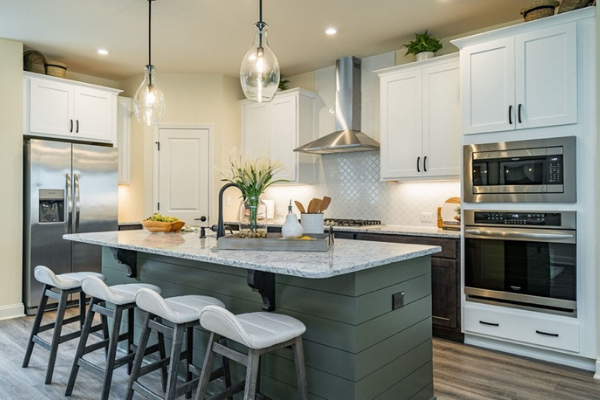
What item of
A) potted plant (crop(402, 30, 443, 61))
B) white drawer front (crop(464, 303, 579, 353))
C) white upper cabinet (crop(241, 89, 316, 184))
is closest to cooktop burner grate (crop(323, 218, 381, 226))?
white upper cabinet (crop(241, 89, 316, 184))

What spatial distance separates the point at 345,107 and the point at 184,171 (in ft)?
7.31

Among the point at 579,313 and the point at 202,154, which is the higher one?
the point at 202,154

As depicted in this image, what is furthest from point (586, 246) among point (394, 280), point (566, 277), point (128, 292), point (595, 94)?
point (128, 292)

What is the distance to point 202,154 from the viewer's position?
5613 mm

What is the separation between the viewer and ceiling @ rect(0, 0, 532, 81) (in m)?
3.62

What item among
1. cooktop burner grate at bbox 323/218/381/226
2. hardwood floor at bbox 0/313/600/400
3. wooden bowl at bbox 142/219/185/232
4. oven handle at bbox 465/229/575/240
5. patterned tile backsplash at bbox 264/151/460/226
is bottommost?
hardwood floor at bbox 0/313/600/400

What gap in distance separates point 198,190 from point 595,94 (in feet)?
14.1

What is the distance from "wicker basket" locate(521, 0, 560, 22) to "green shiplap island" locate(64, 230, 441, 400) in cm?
212

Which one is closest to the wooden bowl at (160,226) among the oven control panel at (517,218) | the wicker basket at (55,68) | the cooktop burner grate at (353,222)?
the cooktop burner grate at (353,222)

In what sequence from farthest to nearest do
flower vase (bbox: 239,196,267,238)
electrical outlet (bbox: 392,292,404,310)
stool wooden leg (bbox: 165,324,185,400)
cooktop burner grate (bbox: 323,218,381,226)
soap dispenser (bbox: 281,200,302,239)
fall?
cooktop burner grate (bbox: 323,218,381,226)
flower vase (bbox: 239,196,267,238)
soap dispenser (bbox: 281,200,302,239)
electrical outlet (bbox: 392,292,404,310)
stool wooden leg (bbox: 165,324,185,400)

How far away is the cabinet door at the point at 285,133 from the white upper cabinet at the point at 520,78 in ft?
6.94

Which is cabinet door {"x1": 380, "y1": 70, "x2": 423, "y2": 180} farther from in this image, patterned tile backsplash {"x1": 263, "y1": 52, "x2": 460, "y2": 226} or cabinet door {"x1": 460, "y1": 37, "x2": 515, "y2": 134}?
cabinet door {"x1": 460, "y1": 37, "x2": 515, "y2": 134}

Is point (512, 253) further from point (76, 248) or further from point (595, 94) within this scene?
point (76, 248)

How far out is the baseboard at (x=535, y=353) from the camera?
3.03 metres
